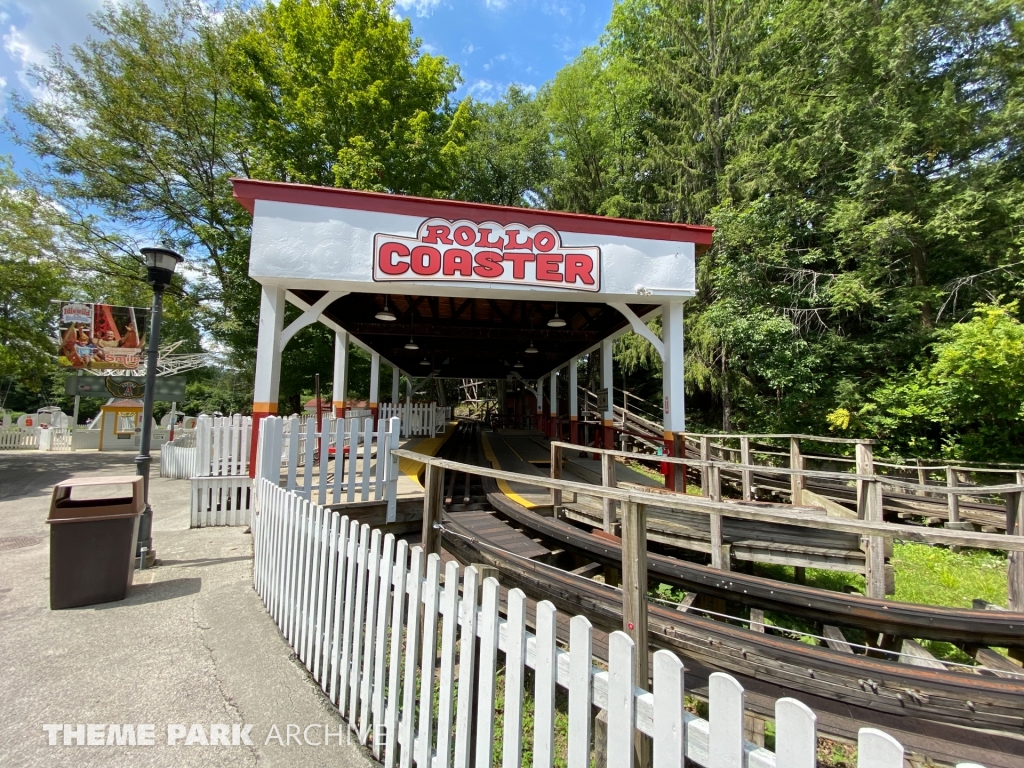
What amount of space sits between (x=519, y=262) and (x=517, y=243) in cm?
32

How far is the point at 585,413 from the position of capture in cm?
1741

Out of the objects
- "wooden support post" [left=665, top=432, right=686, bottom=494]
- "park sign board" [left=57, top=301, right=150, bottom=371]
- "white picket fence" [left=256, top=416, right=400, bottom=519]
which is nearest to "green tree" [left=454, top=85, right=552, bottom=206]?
"park sign board" [left=57, top=301, right=150, bottom=371]

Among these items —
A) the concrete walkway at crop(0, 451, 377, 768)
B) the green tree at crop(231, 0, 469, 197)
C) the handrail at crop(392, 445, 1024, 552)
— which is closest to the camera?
the handrail at crop(392, 445, 1024, 552)

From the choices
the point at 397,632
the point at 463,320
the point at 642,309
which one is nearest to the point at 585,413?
the point at 463,320

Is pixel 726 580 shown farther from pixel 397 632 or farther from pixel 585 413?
pixel 585 413

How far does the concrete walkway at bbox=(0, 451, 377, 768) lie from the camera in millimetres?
2090

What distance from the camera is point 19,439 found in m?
20.2

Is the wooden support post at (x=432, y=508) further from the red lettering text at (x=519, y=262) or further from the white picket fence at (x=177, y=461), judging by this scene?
the white picket fence at (x=177, y=461)

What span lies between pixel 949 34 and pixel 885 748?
66.2 feet

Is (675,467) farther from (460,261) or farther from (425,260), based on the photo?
(425,260)

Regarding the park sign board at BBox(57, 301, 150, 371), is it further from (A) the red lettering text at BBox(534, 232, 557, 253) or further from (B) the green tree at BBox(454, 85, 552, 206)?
(A) the red lettering text at BBox(534, 232, 557, 253)

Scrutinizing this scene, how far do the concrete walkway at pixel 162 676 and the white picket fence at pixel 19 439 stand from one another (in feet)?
76.2

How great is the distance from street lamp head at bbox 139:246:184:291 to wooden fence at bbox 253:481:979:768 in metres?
3.78

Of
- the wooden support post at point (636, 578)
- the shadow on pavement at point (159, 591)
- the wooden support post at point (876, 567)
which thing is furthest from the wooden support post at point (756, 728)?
the shadow on pavement at point (159, 591)
